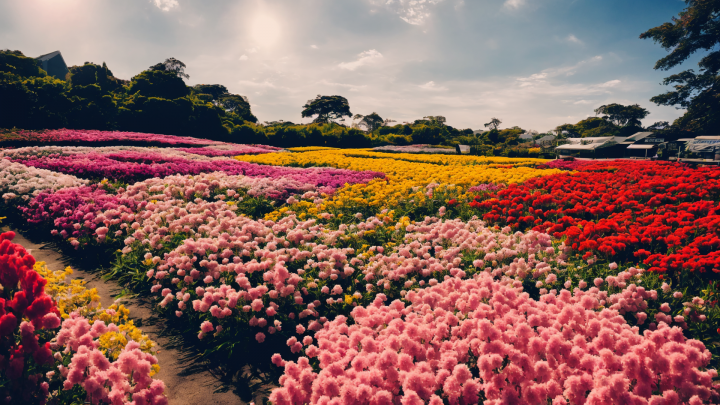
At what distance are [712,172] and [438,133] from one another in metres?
40.9

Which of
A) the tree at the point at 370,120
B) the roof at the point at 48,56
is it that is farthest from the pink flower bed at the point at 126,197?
the tree at the point at 370,120

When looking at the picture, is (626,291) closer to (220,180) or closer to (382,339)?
(382,339)

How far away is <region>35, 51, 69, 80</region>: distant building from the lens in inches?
2084

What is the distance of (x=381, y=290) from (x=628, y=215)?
486cm

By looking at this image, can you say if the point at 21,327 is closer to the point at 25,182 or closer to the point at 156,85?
the point at 25,182

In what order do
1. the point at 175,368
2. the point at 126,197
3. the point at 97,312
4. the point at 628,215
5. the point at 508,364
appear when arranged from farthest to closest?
the point at 126,197 → the point at 628,215 → the point at 175,368 → the point at 97,312 → the point at 508,364

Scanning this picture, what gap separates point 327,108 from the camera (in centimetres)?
7350

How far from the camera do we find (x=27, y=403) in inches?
88.0

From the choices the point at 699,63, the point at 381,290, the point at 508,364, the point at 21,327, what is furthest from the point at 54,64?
the point at 699,63

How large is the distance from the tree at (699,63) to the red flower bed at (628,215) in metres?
28.6

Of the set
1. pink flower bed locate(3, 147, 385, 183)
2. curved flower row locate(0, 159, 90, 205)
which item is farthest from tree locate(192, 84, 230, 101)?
curved flower row locate(0, 159, 90, 205)

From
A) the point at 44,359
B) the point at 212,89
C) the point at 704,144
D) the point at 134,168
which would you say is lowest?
the point at 44,359

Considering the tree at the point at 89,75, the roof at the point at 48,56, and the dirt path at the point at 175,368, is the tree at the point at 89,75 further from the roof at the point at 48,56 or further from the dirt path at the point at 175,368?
the dirt path at the point at 175,368

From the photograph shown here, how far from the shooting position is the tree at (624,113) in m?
77.8
